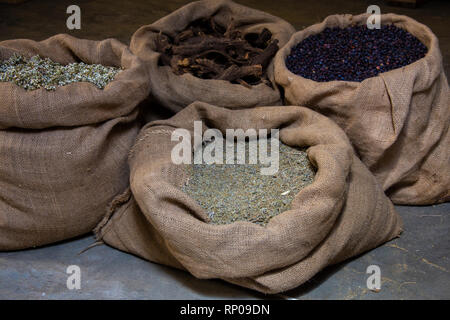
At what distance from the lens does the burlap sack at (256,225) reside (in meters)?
1.71

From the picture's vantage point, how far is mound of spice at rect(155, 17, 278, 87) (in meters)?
2.47

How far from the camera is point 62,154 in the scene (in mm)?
1965

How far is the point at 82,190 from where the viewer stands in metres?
2.05

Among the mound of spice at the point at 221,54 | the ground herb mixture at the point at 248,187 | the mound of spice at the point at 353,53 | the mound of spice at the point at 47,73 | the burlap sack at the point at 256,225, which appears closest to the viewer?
the burlap sack at the point at 256,225

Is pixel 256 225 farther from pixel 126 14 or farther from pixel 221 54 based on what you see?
pixel 126 14

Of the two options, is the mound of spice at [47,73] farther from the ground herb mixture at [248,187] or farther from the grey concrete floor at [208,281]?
the grey concrete floor at [208,281]

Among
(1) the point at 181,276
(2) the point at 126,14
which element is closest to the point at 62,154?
(1) the point at 181,276

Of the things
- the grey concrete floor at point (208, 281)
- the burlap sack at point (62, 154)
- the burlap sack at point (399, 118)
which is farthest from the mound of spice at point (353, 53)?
the burlap sack at point (62, 154)

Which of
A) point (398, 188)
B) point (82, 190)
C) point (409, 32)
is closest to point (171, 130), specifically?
point (82, 190)

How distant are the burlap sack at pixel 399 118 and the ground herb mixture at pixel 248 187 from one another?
0.79 feet

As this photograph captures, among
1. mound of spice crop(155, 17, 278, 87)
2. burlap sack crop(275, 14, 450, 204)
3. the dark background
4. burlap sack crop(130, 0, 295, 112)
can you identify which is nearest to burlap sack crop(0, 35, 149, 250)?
burlap sack crop(130, 0, 295, 112)

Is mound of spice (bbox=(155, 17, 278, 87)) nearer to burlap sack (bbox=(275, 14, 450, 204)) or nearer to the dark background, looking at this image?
burlap sack (bbox=(275, 14, 450, 204))

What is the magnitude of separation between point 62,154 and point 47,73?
364 mm

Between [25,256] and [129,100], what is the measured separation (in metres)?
0.67
